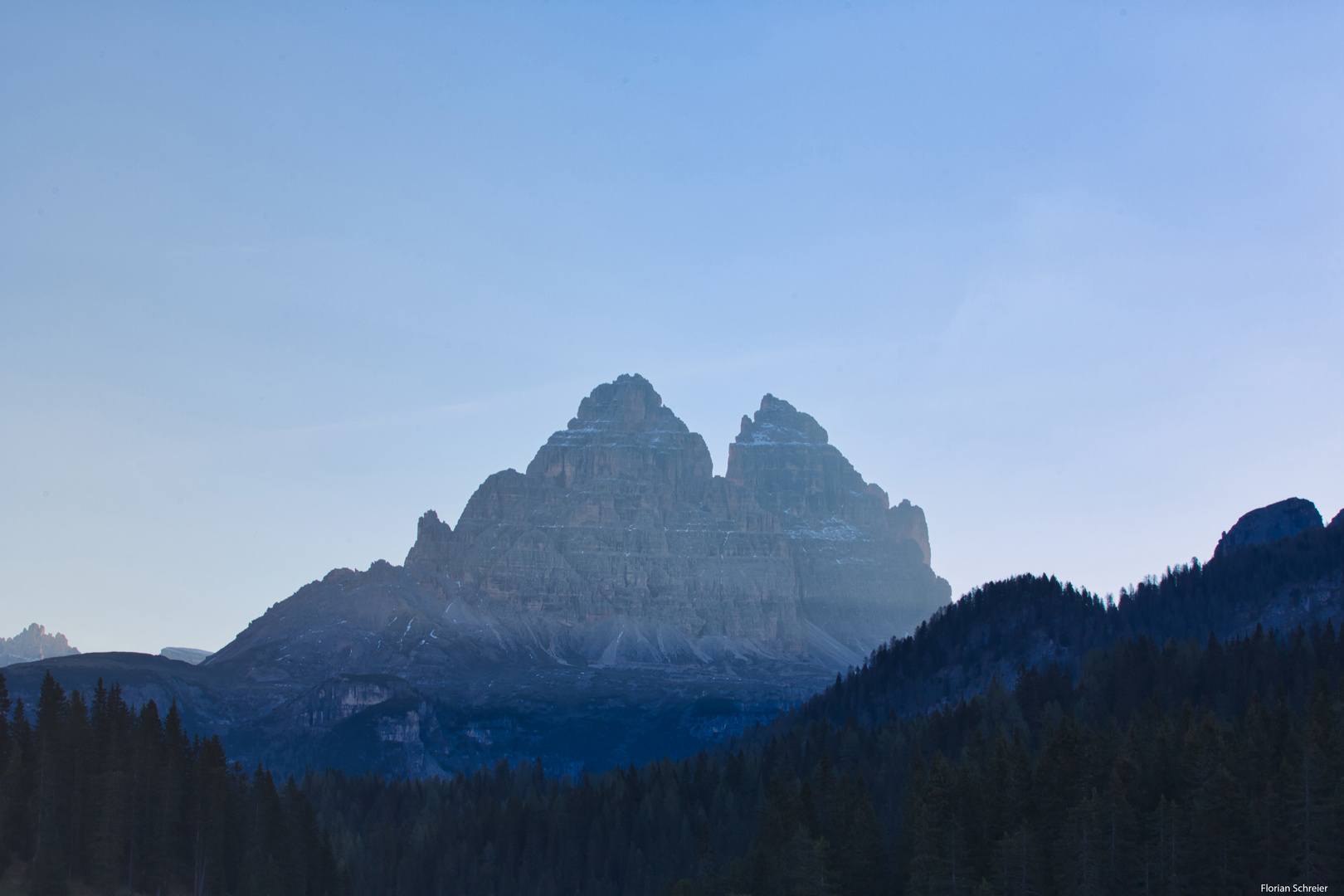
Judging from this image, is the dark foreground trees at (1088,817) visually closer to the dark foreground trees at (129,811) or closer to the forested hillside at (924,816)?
the forested hillside at (924,816)

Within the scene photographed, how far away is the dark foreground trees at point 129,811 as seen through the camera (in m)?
140

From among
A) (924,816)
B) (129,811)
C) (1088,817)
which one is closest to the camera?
(1088,817)

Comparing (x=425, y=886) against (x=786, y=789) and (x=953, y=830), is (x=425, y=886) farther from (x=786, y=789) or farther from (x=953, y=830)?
(x=953, y=830)

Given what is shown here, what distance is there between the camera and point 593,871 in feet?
633

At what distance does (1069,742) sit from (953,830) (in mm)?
16570

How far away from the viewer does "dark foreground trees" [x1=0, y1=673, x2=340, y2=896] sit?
140125 mm

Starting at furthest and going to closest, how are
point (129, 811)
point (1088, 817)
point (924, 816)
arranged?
point (129, 811) → point (924, 816) → point (1088, 817)

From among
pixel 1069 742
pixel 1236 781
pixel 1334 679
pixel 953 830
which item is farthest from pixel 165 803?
pixel 1334 679

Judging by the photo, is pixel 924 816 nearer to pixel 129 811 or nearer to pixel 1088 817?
pixel 1088 817

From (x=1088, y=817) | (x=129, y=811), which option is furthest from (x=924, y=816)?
(x=129, y=811)

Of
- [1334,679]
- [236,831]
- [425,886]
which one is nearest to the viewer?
[236,831]

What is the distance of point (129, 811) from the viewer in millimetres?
145125

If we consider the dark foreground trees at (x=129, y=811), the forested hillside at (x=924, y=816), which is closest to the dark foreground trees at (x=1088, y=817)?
the forested hillside at (x=924, y=816)

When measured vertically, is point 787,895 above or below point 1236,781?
below
